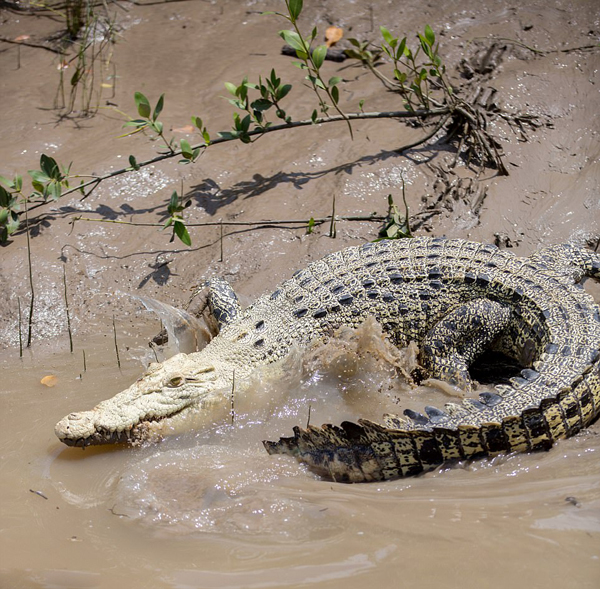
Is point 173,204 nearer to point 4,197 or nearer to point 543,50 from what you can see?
point 4,197

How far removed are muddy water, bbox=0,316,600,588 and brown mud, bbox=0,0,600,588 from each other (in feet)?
0.04

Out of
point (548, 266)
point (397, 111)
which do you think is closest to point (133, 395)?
point (548, 266)

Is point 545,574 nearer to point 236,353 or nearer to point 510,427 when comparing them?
point 510,427

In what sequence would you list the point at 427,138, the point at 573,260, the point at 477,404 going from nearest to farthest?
the point at 477,404, the point at 573,260, the point at 427,138

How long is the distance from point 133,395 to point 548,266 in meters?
2.84

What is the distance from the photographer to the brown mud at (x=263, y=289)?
2.73m

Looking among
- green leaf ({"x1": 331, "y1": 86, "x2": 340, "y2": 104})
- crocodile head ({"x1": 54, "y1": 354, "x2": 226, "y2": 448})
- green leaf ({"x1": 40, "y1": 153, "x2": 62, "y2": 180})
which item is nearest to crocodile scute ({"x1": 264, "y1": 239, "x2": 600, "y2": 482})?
crocodile head ({"x1": 54, "y1": 354, "x2": 226, "y2": 448})

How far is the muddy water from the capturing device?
102 inches

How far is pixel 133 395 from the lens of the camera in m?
4.02

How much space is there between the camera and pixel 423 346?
4.50 metres

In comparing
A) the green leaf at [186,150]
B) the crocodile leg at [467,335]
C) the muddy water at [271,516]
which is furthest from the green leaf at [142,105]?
the crocodile leg at [467,335]

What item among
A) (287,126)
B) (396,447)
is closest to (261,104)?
(287,126)

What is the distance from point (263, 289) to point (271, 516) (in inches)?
104

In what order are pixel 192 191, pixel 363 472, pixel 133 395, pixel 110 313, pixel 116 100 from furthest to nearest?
pixel 116 100, pixel 192 191, pixel 110 313, pixel 133 395, pixel 363 472
